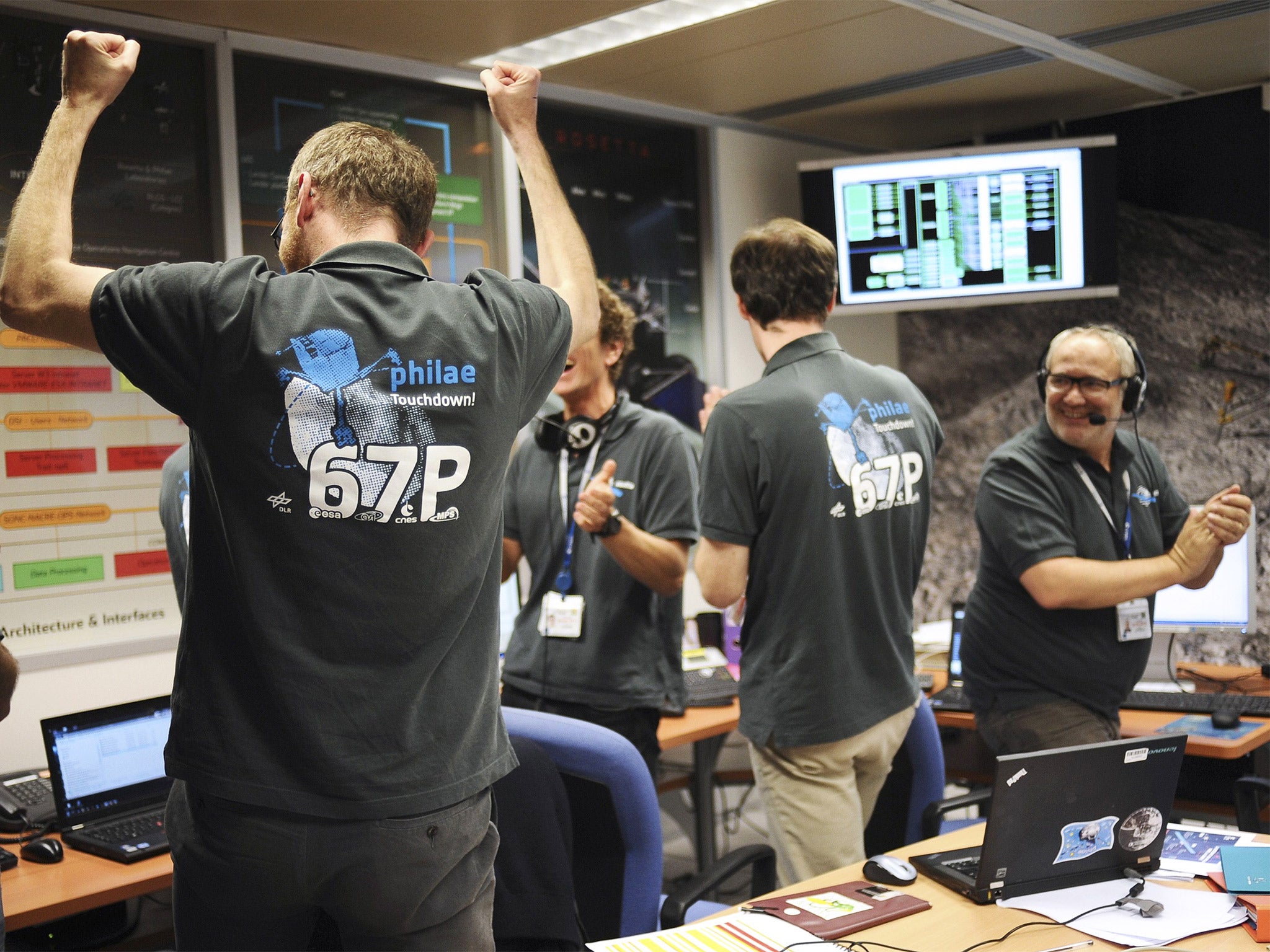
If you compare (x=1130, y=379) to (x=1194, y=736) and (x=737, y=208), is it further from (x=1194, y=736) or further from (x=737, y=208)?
(x=737, y=208)

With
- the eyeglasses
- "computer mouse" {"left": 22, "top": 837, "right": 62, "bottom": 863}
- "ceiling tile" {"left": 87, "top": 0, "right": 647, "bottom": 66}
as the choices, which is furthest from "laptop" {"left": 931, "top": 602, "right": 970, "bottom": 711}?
"computer mouse" {"left": 22, "top": 837, "right": 62, "bottom": 863}

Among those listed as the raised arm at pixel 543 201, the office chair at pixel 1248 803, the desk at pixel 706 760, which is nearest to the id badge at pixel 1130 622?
the office chair at pixel 1248 803

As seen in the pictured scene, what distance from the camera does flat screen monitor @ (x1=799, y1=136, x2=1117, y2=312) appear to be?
4082 mm

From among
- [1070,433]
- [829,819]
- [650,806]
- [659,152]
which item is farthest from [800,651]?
[659,152]

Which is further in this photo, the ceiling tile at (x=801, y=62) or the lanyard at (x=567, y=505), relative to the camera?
the ceiling tile at (x=801, y=62)

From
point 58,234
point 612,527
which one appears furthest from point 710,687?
point 58,234

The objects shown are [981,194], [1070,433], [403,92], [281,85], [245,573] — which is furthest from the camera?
[981,194]

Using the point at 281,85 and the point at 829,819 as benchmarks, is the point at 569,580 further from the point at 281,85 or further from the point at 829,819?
the point at 281,85

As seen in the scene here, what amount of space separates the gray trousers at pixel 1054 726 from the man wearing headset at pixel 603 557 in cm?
78

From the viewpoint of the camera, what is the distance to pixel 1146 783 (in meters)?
1.81

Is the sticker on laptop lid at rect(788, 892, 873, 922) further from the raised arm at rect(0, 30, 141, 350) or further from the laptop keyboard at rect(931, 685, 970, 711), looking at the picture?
the laptop keyboard at rect(931, 685, 970, 711)

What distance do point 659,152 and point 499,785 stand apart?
3046 millimetres

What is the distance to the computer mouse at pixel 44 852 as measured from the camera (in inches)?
88.0

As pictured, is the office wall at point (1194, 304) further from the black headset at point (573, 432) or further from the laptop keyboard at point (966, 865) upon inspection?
the laptop keyboard at point (966, 865)
